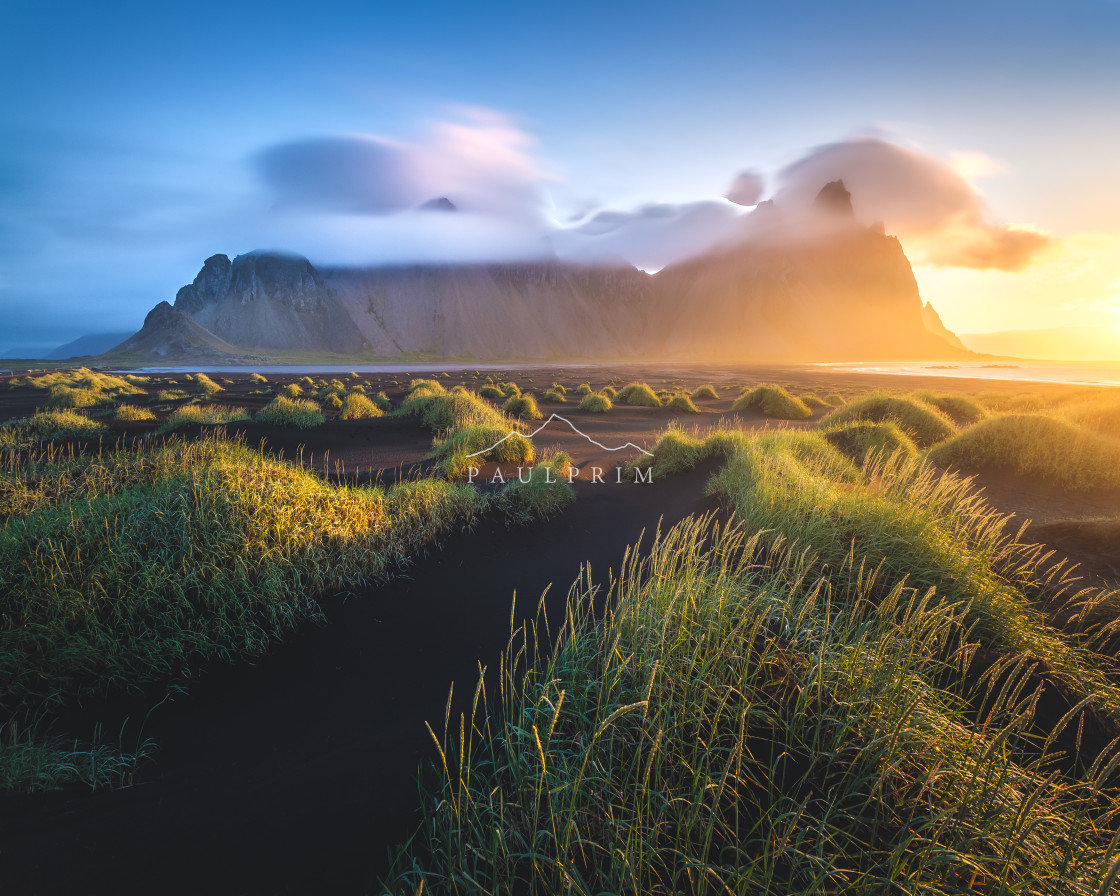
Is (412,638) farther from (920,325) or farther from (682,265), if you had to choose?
(920,325)

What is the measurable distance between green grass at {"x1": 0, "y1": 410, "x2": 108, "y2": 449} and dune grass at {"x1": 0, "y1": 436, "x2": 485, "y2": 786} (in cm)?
606

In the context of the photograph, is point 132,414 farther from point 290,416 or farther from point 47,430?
point 290,416

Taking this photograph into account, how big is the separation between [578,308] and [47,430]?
386 feet

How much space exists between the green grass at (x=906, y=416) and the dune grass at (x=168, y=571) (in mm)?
12937

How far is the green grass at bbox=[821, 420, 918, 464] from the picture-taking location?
33.4 feet

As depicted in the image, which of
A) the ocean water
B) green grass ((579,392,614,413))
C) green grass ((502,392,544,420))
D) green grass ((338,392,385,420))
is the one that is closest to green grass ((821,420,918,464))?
green grass ((502,392,544,420))

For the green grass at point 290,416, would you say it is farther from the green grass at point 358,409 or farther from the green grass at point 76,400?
the green grass at point 76,400

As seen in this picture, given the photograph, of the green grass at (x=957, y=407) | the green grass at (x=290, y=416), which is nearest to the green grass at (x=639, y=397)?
the green grass at (x=957, y=407)

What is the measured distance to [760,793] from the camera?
215 cm

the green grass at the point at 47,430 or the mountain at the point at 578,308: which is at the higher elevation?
the mountain at the point at 578,308

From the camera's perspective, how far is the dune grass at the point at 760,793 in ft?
5.61

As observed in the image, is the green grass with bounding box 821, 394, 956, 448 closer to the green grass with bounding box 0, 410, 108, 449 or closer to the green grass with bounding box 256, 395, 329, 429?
the green grass with bounding box 256, 395, 329, 429

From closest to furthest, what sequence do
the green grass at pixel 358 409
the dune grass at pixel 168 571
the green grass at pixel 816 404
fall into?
the dune grass at pixel 168 571, the green grass at pixel 358 409, the green grass at pixel 816 404

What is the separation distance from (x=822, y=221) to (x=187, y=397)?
594 feet
